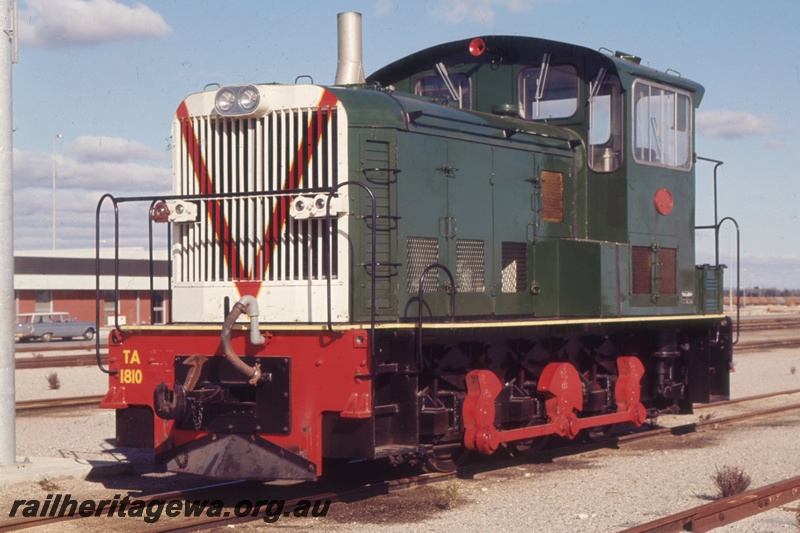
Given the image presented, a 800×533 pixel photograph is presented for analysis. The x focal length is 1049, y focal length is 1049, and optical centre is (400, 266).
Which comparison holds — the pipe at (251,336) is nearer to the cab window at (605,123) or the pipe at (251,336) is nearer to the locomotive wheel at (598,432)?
the cab window at (605,123)

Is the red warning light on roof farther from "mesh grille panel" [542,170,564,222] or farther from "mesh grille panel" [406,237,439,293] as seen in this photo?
"mesh grille panel" [406,237,439,293]

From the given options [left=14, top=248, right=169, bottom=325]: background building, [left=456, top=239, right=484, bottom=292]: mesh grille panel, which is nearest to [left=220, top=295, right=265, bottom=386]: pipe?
[left=456, top=239, right=484, bottom=292]: mesh grille panel

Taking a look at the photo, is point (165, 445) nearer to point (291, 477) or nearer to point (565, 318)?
point (291, 477)

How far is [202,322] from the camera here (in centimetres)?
891

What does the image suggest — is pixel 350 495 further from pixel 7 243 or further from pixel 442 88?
pixel 442 88

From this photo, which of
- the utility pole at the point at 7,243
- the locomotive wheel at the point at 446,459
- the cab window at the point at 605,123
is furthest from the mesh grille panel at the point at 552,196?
the utility pole at the point at 7,243

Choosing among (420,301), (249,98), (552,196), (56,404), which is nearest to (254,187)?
(249,98)

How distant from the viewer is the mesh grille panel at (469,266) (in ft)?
31.3

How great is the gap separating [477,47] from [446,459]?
4150 millimetres

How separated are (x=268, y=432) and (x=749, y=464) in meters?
5.11

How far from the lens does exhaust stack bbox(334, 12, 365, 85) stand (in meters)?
10.0

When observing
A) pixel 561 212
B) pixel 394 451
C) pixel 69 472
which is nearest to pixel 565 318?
pixel 561 212

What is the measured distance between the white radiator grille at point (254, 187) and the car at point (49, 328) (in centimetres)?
3294

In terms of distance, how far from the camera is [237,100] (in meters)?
8.66
